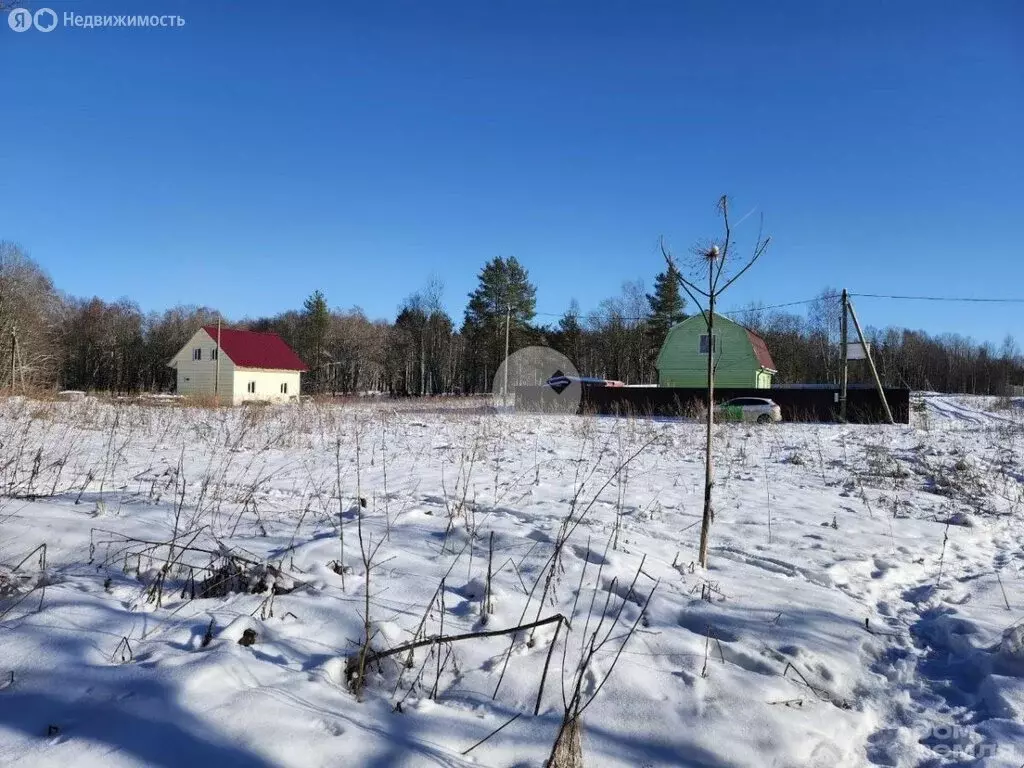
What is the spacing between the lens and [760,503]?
5.75m

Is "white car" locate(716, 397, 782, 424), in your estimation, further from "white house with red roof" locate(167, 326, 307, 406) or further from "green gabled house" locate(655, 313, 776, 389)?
"white house with red roof" locate(167, 326, 307, 406)

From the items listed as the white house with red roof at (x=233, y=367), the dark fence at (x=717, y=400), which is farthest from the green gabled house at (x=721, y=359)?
the white house with red roof at (x=233, y=367)

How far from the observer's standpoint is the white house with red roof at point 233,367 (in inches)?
1361

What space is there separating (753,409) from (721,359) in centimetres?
1200

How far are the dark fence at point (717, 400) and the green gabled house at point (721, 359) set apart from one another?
7.99 metres

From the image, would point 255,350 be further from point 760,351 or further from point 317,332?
point 760,351

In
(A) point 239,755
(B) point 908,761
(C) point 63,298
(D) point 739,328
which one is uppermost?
(C) point 63,298

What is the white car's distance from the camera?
65.2 ft

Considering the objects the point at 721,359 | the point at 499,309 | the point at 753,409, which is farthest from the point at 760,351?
the point at 499,309

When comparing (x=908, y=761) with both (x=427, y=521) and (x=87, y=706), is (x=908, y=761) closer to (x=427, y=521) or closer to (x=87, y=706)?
(x=87, y=706)

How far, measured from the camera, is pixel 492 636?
2260 millimetres

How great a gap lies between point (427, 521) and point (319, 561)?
1.24 metres

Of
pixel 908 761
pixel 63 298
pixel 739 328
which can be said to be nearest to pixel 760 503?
pixel 908 761

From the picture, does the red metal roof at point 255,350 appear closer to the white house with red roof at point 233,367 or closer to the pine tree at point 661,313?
the white house with red roof at point 233,367
